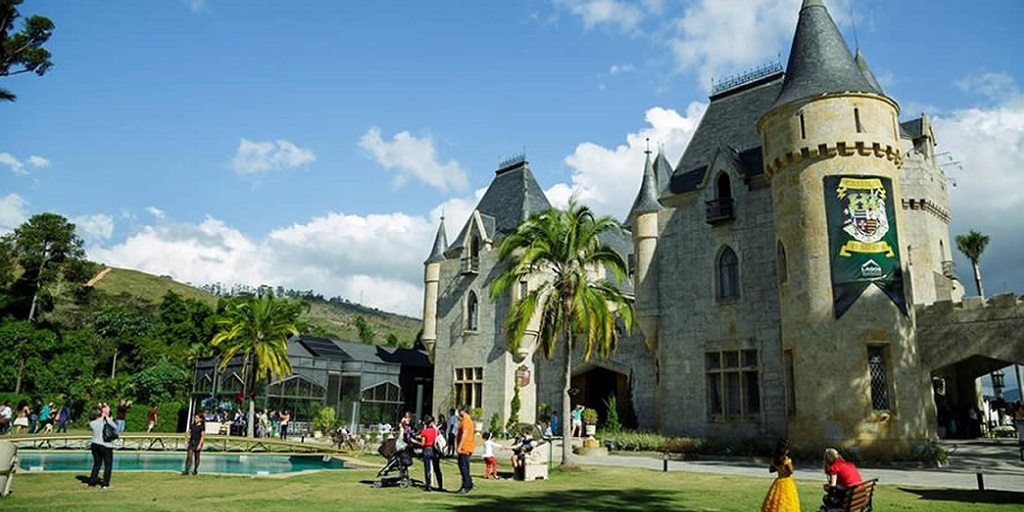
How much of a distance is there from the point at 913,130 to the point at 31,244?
6213 centimetres

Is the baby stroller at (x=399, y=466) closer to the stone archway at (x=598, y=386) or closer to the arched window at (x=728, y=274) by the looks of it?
the arched window at (x=728, y=274)

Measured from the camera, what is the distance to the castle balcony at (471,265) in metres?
39.9

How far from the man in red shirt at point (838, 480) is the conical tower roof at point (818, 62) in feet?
58.0

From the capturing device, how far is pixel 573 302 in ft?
69.1

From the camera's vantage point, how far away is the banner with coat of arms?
22562 millimetres

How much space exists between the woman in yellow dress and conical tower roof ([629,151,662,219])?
22.3 m

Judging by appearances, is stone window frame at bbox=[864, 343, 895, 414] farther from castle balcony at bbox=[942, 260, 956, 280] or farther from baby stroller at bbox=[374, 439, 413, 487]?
baby stroller at bbox=[374, 439, 413, 487]

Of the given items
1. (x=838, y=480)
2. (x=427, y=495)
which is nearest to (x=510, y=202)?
(x=427, y=495)

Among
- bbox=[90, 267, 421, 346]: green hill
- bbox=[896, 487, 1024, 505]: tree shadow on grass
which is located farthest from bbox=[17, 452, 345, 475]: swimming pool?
bbox=[90, 267, 421, 346]: green hill

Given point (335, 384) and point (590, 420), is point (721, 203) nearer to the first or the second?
point (590, 420)

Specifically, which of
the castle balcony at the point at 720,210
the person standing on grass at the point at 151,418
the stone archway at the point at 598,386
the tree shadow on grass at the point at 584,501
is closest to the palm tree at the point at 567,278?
the tree shadow on grass at the point at 584,501

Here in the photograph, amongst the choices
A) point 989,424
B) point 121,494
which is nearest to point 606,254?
point 121,494

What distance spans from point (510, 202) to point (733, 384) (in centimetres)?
1855

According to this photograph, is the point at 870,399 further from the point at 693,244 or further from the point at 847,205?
the point at 693,244
